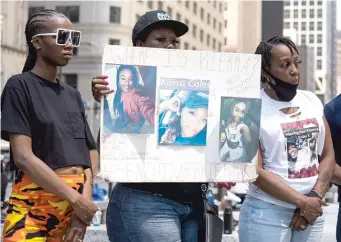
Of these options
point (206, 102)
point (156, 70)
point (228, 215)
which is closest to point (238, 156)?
point (206, 102)

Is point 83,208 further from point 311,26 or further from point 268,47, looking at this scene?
point 311,26

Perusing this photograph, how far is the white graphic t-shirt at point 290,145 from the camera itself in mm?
3115

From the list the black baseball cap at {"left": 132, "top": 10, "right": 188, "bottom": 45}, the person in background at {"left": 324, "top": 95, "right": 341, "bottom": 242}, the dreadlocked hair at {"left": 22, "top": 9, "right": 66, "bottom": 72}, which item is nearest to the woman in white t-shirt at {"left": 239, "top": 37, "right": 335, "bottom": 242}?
the person in background at {"left": 324, "top": 95, "right": 341, "bottom": 242}

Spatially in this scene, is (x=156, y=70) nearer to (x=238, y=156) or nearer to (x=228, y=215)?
(x=238, y=156)

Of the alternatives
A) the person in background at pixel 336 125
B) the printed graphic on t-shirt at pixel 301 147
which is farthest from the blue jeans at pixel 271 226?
the person in background at pixel 336 125

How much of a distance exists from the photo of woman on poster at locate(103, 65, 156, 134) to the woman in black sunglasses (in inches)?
6.7

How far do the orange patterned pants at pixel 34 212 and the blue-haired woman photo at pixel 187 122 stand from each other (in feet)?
1.54

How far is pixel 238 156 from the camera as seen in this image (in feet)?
9.64

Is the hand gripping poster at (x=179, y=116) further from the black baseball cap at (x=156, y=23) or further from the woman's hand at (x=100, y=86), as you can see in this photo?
the black baseball cap at (x=156, y=23)

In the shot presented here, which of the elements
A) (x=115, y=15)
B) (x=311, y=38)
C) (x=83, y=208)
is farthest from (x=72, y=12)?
(x=311, y=38)

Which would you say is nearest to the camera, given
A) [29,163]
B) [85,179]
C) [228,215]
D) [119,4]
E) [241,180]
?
[29,163]

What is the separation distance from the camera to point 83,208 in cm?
261

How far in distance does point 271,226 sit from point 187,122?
727 mm

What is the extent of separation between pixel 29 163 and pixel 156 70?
2.34 ft
